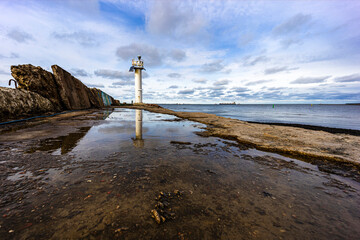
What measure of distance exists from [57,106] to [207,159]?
17.0 metres

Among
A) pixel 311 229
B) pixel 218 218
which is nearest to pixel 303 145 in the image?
pixel 311 229

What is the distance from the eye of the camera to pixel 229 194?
8.86 feet

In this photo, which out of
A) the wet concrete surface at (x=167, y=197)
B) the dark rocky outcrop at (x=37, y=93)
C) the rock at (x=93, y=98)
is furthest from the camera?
the rock at (x=93, y=98)

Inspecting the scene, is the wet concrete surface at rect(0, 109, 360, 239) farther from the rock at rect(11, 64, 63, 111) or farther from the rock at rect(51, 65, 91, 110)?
the rock at rect(51, 65, 91, 110)

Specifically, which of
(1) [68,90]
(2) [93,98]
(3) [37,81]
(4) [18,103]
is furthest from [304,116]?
(2) [93,98]

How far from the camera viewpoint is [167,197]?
255cm

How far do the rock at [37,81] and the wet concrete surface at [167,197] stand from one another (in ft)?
38.2

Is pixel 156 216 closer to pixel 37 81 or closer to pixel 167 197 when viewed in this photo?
pixel 167 197

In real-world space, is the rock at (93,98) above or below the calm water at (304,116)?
above

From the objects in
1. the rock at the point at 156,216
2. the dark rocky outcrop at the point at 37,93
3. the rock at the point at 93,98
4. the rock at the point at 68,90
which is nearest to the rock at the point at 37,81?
the dark rocky outcrop at the point at 37,93

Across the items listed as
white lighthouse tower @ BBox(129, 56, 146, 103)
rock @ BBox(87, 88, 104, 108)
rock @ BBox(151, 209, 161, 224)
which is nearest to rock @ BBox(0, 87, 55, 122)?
rock @ BBox(151, 209, 161, 224)

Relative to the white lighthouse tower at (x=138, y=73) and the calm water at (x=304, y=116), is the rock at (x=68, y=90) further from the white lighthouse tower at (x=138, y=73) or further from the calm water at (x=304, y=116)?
the calm water at (x=304, y=116)

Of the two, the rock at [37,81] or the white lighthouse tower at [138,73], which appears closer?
the rock at [37,81]

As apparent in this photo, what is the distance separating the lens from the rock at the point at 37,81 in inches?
468
